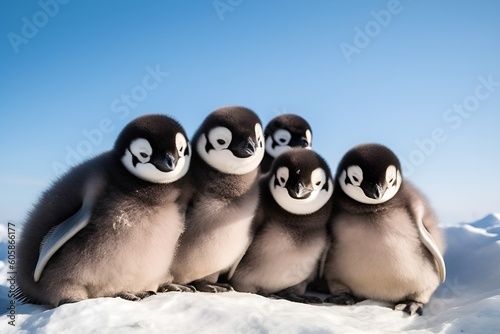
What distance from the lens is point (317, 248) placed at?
3.74 metres

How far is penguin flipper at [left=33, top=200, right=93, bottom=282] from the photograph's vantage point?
2.90 meters

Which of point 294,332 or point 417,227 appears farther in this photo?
point 417,227

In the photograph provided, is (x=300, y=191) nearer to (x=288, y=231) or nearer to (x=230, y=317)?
(x=288, y=231)

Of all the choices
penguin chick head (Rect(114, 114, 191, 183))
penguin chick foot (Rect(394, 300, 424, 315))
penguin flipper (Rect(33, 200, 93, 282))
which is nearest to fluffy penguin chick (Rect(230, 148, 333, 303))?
penguin chick foot (Rect(394, 300, 424, 315))

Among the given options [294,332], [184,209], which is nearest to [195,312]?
[294,332]

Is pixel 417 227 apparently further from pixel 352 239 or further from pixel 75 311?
pixel 75 311

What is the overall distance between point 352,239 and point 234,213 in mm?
901

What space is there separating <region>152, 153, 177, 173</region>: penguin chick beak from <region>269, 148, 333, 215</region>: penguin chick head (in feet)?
2.88

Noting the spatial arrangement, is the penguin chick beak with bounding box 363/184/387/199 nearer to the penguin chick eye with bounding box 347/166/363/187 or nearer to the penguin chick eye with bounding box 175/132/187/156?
the penguin chick eye with bounding box 347/166/363/187

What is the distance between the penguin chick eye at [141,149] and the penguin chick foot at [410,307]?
77.6 inches

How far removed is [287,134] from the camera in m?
5.32

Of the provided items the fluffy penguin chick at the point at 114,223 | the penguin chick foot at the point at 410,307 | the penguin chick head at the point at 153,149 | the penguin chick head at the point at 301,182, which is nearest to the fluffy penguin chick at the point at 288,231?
the penguin chick head at the point at 301,182

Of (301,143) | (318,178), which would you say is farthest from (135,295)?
(301,143)

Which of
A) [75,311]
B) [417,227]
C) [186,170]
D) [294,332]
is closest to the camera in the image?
[294,332]
